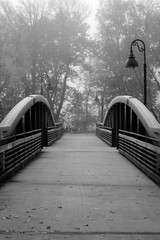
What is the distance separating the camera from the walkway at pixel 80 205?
492 cm

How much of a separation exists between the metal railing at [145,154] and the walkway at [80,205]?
0.80 ft

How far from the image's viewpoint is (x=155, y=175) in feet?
28.7

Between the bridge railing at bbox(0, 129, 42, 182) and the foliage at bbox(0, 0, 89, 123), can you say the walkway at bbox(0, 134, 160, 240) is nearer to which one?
the bridge railing at bbox(0, 129, 42, 182)

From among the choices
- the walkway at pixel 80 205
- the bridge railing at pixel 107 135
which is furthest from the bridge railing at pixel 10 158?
the bridge railing at pixel 107 135

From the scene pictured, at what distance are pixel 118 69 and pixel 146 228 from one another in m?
34.7

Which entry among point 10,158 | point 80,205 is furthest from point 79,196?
point 10,158

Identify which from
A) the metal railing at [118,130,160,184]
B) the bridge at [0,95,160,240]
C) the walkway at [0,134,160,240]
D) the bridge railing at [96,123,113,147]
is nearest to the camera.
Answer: the walkway at [0,134,160,240]

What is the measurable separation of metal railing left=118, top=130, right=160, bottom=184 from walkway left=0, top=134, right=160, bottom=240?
9.6 inches

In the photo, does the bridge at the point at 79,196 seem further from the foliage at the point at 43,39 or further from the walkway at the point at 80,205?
the foliage at the point at 43,39

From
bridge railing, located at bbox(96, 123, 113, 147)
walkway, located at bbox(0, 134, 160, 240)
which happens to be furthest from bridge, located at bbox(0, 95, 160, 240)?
bridge railing, located at bbox(96, 123, 113, 147)

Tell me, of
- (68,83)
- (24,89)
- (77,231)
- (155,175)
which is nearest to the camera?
(77,231)

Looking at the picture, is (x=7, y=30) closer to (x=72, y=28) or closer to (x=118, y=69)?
(x=72, y=28)

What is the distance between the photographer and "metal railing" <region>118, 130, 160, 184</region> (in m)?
8.69

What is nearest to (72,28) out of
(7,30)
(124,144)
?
(7,30)
